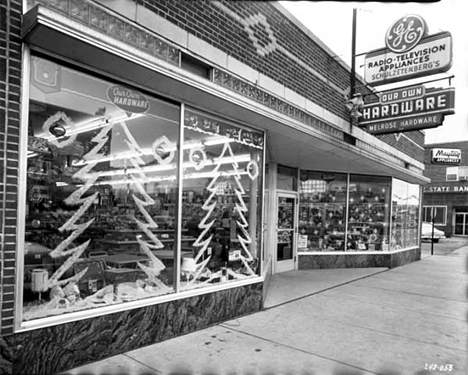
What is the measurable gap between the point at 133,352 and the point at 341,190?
8.81 metres

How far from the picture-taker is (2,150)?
3203 mm

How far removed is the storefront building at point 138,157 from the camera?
11.0ft

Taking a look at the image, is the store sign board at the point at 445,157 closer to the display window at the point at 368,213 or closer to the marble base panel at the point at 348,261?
the display window at the point at 368,213

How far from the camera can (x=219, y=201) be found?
5.96m

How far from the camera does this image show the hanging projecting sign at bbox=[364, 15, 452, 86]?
6894 mm

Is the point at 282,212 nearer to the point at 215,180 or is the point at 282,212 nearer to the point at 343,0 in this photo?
the point at 215,180

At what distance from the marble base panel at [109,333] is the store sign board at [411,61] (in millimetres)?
5251

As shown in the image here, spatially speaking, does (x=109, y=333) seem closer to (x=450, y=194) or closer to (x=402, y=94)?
(x=402, y=94)

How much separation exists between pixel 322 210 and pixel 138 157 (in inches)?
299

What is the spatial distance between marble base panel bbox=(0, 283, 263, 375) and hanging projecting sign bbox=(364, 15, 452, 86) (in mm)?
5280

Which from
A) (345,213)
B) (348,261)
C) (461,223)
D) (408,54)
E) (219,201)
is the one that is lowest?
(461,223)

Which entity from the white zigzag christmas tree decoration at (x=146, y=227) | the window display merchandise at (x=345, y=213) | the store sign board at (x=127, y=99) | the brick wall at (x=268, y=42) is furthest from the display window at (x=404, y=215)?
the store sign board at (x=127, y=99)

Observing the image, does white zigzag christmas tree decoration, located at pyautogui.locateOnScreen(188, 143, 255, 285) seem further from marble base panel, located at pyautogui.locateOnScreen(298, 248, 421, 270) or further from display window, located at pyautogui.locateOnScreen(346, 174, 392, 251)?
display window, located at pyautogui.locateOnScreen(346, 174, 392, 251)

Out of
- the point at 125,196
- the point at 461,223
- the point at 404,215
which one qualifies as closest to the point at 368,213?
the point at 404,215
